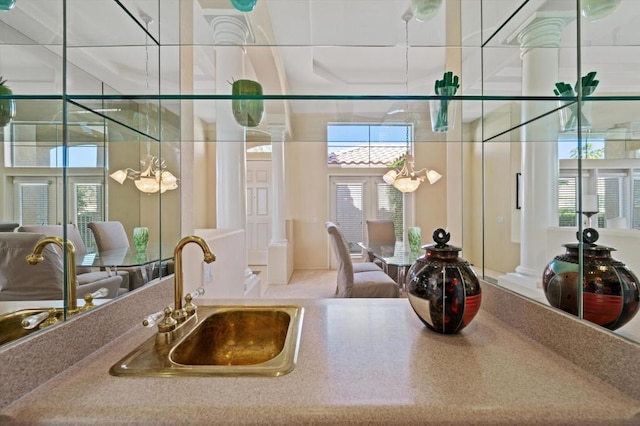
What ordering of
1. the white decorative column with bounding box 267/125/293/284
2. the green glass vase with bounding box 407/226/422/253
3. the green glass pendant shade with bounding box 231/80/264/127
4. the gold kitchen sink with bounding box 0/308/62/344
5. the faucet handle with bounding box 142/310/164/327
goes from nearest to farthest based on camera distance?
1. the gold kitchen sink with bounding box 0/308/62/344
2. the faucet handle with bounding box 142/310/164/327
3. the green glass pendant shade with bounding box 231/80/264/127
4. the green glass vase with bounding box 407/226/422/253
5. the white decorative column with bounding box 267/125/293/284

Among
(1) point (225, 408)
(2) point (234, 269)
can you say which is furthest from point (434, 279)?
(2) point (234, 269)

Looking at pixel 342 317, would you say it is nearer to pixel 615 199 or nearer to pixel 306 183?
pixel 615 199

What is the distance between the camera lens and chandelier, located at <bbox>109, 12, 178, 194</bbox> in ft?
3.67

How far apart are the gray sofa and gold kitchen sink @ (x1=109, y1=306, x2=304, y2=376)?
0.29 meters

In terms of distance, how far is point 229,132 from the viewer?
1312 mm

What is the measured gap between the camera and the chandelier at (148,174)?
1.12 metres

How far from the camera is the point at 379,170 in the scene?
6.09 meters

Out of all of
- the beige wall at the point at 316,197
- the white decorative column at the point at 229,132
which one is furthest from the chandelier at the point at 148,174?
the beige wall at the point at 316,197

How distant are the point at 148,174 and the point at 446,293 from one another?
125 cm

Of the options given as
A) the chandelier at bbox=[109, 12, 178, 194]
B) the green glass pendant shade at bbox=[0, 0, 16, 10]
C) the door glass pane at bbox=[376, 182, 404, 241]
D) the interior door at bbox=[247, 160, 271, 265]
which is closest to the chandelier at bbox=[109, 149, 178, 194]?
the chandelier at bbox=[109, 12, 178, 194]

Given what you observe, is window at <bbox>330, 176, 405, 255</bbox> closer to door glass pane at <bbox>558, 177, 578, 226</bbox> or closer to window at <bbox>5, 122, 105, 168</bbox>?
door glass pane at <bbox>558, 177, 578, 226</bbox>

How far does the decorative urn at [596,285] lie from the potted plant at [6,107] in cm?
153

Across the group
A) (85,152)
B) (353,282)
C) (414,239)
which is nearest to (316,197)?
(414,239)

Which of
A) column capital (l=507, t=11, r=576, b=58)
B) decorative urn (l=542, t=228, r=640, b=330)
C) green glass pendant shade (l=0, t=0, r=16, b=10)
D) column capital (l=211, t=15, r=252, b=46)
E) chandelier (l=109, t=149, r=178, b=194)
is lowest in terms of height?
decorative urn (l=542, t=228, r=640, b=330)
